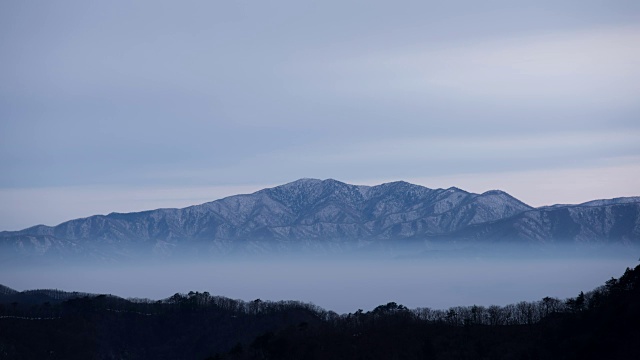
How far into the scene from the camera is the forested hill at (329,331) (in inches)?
4483

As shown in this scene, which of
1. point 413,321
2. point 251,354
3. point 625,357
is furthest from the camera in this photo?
point 413,321

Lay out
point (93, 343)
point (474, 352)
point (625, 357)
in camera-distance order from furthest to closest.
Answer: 1. point (93, 343)
2. point (474, 352)
3. point (625, 357)

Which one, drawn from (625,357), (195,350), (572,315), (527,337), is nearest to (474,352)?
(527,337)

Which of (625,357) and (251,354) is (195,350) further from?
(625,357)

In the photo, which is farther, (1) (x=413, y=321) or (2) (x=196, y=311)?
(2) (x=196, y=311)

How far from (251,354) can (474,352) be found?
141 ft

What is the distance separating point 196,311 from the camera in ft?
643

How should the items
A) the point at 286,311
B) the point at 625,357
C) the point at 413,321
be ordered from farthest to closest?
1. the point at 286,311
2. the point at 413,321
3. the point at 625,357

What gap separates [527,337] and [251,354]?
164 feet

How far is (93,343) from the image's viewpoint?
6629 inches

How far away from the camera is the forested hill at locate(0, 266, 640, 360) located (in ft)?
374

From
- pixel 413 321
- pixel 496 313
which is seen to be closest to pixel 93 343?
pixel 413 321

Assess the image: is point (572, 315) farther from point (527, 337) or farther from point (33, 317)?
point (33, 317)

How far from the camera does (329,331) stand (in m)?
148
